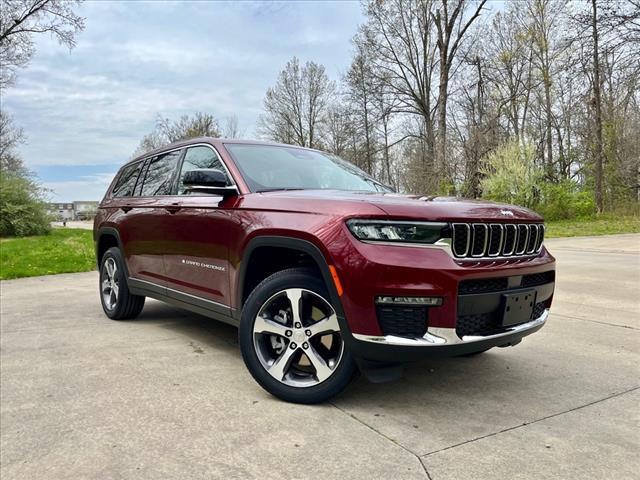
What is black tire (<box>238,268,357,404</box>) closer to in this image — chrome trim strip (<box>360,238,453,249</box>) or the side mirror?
chrome trim strip (<box>360,238,453,249</box>)

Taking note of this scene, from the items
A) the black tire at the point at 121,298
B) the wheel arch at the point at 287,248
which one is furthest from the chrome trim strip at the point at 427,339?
the black tire at the point at 121,298

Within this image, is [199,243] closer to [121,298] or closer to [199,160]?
[199,160]

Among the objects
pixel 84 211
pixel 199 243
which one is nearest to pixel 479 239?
pixel 199 243

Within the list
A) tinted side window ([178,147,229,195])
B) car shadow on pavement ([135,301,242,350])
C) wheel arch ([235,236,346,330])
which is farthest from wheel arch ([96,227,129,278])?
wheel arch ([235,236,346,330])

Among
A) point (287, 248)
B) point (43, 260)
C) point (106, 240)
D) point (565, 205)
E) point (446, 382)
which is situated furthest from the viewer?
point (565, 205)

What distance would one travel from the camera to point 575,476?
2.15 m

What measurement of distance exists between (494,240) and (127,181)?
422 centimetres

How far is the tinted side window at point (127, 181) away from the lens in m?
5.36

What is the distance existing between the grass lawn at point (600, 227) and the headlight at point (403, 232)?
16.2 metres

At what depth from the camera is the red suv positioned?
2.53m

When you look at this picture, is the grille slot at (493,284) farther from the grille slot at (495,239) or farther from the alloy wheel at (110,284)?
the alloy wheel at (110,284)

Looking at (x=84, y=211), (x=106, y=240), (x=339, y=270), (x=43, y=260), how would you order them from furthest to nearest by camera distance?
1. (x=84, y=211)
2. (x=43, y=260)
3. (x=106, y=240)
4. (x=339, y=270)

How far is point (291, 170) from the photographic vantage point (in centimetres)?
389

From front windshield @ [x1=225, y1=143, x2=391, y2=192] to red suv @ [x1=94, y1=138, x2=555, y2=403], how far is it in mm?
16
